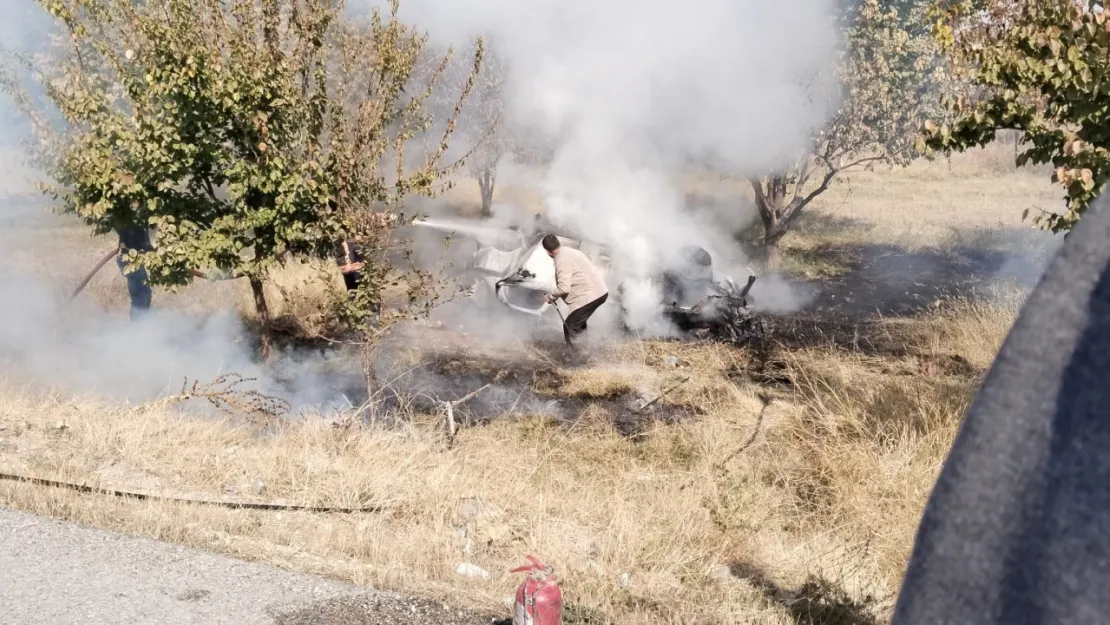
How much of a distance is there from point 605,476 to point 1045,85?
363 centimetres

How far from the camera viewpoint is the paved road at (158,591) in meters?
3.63

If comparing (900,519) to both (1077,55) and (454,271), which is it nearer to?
(1077,55)

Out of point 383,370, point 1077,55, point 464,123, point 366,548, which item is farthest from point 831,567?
point 464,123

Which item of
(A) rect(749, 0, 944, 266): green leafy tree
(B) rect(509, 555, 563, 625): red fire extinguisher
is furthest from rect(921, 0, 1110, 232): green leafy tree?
(A) rect(749, 0, 944, 266): green leafy tree

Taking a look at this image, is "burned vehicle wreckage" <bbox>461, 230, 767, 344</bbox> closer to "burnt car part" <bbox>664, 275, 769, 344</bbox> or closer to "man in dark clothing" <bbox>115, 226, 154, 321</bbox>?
"burnt car part" <bbox>664, 275, 769, 344</bbox>

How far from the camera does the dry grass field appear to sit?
14.8 feet

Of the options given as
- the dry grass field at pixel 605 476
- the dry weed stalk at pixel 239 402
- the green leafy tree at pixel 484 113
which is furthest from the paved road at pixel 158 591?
the green leafy tree at pixel 484 113

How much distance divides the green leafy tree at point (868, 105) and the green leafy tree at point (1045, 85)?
30.6 feet

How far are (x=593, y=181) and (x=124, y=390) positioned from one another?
828 centimetres

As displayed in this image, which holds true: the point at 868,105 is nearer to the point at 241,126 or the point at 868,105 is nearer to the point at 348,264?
the point at 348,264

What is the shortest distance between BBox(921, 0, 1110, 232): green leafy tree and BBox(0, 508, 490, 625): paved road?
13.5ft

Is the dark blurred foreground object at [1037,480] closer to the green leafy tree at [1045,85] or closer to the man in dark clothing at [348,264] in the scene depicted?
the green leafy tree at [1045,85]

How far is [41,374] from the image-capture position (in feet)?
30.5

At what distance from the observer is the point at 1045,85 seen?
5734mm
